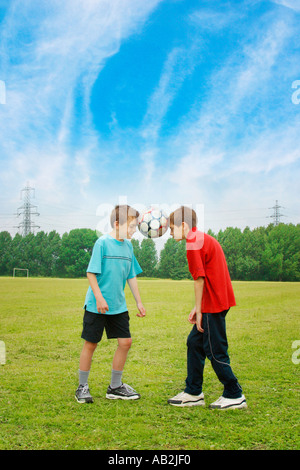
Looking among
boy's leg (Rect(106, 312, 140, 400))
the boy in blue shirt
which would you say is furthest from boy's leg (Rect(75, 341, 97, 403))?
boy's leg (Rect(106, 312, 140, 400))

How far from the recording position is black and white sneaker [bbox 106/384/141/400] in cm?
397

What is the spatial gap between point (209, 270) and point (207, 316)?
0.44 metres

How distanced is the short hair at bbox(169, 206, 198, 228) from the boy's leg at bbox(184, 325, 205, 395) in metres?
1.07

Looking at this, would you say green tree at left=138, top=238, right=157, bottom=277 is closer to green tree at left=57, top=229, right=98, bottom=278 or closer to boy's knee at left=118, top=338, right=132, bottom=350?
green tree at left=57, top=229, right=98, bottom=278

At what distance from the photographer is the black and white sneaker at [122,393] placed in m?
3.97

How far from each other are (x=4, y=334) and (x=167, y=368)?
4.22 meters

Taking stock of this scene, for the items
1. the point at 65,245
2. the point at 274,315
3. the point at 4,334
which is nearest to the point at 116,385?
the point at 4,334

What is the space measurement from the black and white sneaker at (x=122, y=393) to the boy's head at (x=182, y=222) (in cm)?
168

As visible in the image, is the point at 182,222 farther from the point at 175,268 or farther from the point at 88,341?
the point at 175,268

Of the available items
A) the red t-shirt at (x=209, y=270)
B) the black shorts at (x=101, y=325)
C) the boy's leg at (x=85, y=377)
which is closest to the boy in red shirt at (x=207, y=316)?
the red t-shirt at (x=209, y=270)

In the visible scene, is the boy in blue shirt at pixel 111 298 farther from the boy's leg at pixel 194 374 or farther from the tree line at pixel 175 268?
the tree line at pixel 175 268
